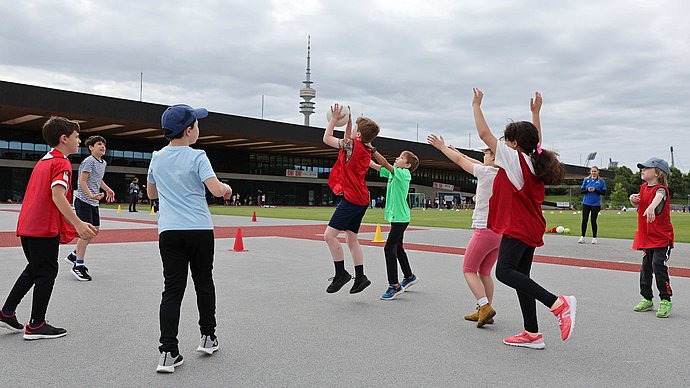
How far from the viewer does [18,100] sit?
31984mm

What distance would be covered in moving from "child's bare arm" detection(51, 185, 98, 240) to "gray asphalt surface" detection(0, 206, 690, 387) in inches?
31.6

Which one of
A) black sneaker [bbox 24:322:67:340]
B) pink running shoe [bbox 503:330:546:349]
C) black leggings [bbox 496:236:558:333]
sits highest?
black leggings [bbox 496:236:558:333]

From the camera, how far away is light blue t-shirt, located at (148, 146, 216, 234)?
3.79 meters

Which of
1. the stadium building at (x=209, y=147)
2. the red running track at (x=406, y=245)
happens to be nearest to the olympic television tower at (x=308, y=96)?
the stadium building at (x=209, y=147)

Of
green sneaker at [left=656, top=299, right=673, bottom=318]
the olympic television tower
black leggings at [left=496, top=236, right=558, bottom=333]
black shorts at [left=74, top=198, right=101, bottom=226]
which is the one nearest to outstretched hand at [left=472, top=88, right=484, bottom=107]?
black leggings at [left=496, top=236, right=558, bottom=333]

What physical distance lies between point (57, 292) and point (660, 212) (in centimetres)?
622

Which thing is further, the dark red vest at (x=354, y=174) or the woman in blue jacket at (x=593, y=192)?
the woman in blue jacket at (x=593, y=192)

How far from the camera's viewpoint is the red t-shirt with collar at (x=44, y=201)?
A: 173 inches

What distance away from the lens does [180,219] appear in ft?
12.4

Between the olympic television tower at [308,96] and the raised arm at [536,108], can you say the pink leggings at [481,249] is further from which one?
the olympic television tower at [308,96]

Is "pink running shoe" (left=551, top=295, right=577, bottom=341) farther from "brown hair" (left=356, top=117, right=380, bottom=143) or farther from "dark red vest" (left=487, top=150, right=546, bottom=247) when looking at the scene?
"brown hair" (left=356, top=117, right=380, bottom=143)

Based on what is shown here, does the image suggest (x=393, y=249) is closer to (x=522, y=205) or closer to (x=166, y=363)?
(x=522, y=205)

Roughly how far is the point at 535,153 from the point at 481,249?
1.13 m

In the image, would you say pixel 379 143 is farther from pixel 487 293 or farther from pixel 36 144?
pixel 487 293
